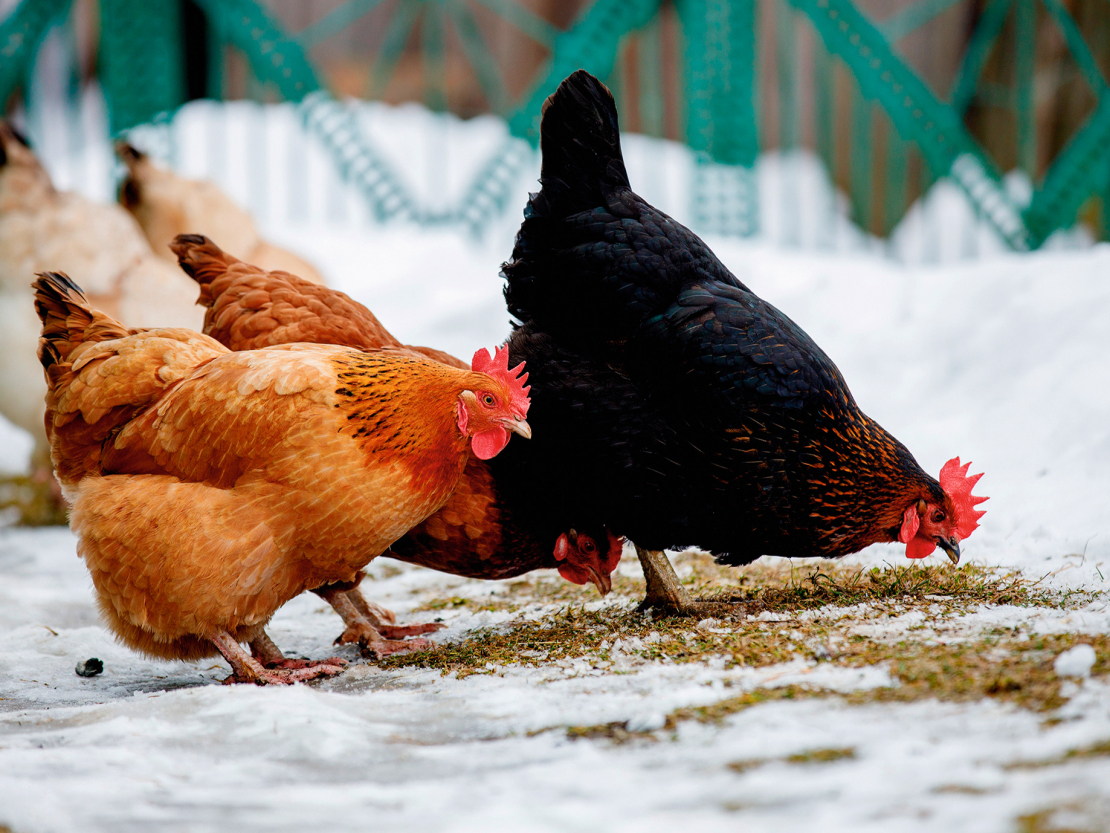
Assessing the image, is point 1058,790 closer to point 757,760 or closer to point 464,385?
point 757,760

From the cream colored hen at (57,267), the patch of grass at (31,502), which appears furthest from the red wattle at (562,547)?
the patch of grass at (31,502)

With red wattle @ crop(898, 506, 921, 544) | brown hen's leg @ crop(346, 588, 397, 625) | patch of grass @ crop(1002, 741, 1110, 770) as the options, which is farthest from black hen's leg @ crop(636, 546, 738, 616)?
patch of grass @ crop(1002, 741, 1110, 770)

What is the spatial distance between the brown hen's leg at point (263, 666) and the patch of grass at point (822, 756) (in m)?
1.56

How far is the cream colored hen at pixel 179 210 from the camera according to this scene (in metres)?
5.75

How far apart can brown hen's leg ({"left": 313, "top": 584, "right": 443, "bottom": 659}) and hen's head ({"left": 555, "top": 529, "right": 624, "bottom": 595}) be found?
0.52m

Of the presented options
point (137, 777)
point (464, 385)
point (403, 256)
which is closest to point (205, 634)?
point (137, 777)

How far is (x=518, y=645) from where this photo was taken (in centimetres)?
290

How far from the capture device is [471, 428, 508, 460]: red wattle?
2725 millimetres

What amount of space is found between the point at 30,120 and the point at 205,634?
869 centimetres

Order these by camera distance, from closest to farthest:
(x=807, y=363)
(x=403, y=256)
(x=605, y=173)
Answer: (x=807, y=363) → (x=605, y=173) → (x=403, y=256)

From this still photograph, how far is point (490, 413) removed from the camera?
8.86 ft

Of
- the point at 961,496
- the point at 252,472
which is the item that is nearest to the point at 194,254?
the point at 252,472

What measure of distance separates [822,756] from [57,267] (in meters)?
4.92

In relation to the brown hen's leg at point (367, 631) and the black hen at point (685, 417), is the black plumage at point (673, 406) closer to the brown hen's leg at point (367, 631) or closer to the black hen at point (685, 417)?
the black hen at point (685, 417)
